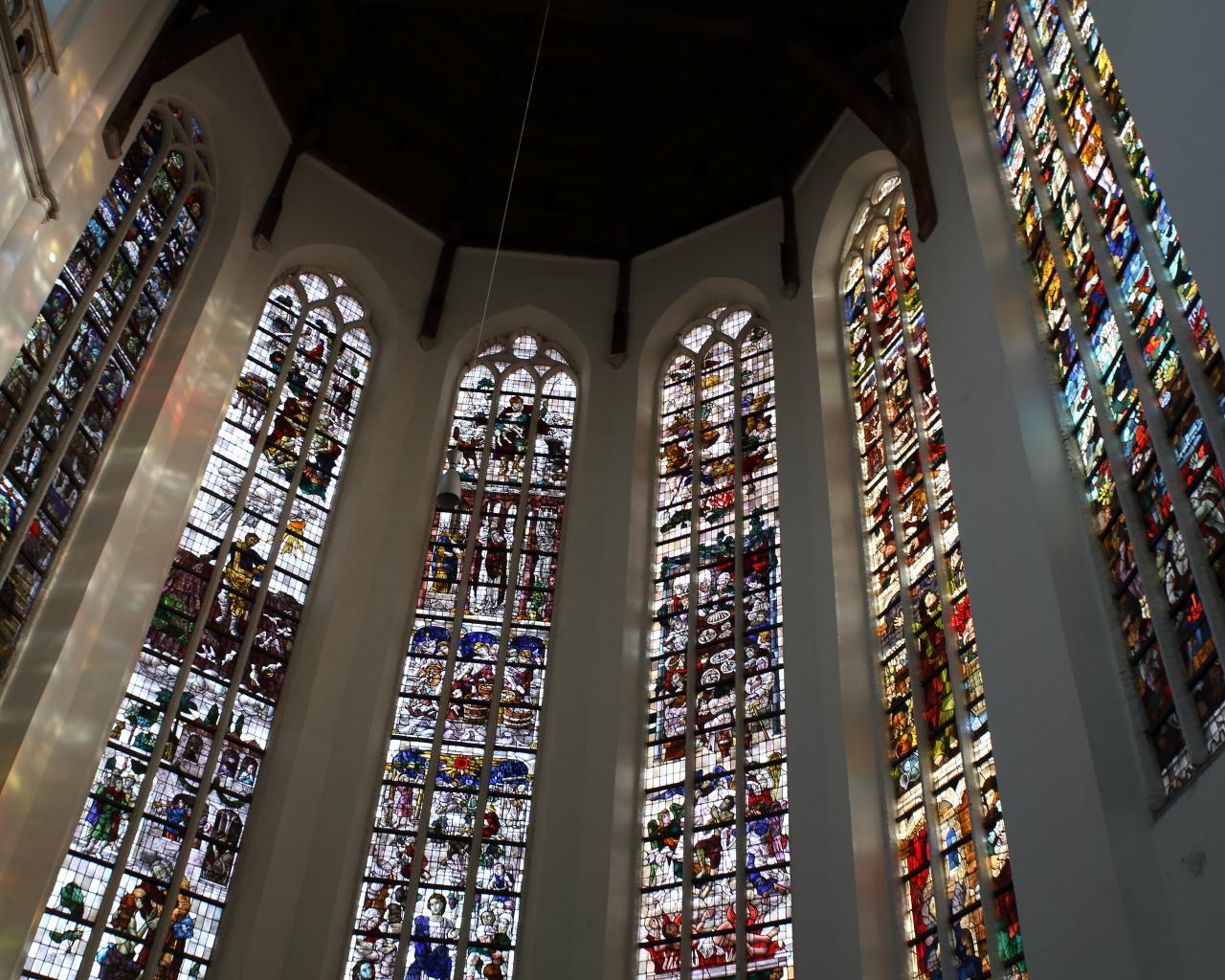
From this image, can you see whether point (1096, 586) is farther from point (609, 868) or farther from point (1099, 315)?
point (609, 868)

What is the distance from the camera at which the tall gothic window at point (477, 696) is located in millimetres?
12102

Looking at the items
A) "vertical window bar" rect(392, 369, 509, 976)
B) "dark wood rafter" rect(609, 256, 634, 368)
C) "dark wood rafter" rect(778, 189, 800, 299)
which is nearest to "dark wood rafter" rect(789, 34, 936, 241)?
"dark wood rafter" rect(778, 189, 800, 299)

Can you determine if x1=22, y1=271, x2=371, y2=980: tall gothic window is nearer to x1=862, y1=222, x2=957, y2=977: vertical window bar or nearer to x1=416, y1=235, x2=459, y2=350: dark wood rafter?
x1=416, y1=235, x2=459, y2=350: dark wood rafter

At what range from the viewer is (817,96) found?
15.8m

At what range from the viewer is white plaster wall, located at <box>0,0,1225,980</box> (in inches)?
336

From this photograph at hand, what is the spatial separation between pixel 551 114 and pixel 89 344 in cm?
676

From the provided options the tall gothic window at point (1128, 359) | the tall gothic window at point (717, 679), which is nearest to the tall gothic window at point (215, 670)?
the tall gothic window at point (717, 679)

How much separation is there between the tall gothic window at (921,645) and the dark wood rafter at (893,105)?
0.89 m

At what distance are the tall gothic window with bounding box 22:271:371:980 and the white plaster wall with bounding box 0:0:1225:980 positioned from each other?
0.28 meters

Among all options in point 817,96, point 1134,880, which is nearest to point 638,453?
point 817,96

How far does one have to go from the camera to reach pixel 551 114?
17.1 metres

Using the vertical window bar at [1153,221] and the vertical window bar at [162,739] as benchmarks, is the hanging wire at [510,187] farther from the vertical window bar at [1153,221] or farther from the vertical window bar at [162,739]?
the vertical window bar at [1153,221]

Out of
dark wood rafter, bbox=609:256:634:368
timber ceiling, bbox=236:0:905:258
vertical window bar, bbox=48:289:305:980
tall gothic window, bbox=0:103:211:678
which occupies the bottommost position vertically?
vertical window bar, bbox=48:289:305:980

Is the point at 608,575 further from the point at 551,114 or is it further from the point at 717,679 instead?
the point at 551,114
